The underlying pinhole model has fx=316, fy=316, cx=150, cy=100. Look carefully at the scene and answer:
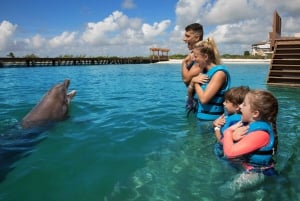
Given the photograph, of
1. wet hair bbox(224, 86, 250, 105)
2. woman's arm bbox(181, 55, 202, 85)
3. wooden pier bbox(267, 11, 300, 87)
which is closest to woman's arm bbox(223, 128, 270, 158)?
wet hair bbox(224, 86, 250, 105)

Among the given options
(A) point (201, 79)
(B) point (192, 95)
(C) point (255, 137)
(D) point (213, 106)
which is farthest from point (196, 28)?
(C) point (255, 137)

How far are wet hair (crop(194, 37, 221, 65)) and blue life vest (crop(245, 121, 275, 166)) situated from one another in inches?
51.2

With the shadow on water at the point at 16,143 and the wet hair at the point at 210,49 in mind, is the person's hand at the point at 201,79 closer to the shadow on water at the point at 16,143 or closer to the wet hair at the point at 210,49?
the wet hair at the point at 210,49

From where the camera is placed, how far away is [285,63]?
15562 mm

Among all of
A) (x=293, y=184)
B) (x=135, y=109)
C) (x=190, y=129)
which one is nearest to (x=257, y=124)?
(x=293, y=184)

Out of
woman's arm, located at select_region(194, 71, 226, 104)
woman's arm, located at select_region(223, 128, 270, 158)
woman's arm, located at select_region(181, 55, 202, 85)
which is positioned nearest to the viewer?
woman's arm, located at select_region(223, 128, 270, 158)

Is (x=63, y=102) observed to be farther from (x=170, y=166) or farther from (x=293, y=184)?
(x=293, y=184)

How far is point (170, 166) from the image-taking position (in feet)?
14.5

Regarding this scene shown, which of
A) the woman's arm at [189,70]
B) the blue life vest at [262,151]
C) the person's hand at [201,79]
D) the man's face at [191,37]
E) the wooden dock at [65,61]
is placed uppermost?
the wooden dock at [65,61]

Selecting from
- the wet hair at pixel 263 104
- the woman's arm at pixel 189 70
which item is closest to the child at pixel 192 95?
the woman's arm at pixel 189 70

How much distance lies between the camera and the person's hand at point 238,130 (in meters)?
3.39

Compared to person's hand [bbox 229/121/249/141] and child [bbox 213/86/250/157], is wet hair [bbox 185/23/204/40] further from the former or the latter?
person's hand [bbox 229/121/249/141]

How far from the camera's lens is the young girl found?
10.5 ft

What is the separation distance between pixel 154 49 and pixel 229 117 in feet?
194
